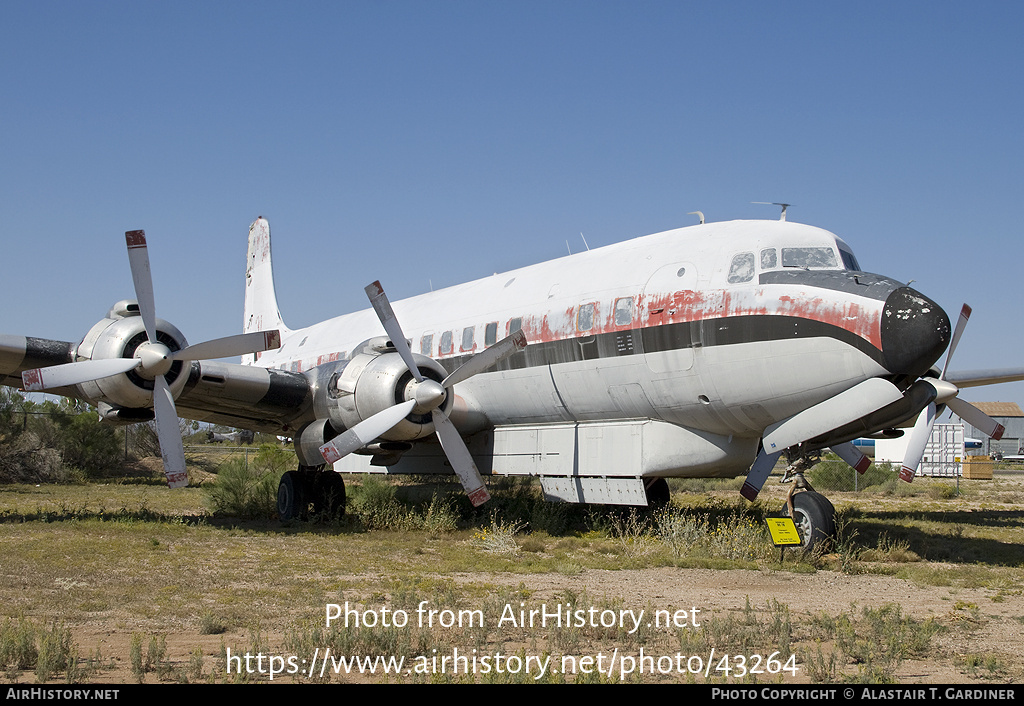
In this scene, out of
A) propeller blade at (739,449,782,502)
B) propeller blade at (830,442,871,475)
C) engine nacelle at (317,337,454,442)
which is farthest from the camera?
propeller blade at (830,442,871,475)

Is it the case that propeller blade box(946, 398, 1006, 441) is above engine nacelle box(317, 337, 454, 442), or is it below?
below

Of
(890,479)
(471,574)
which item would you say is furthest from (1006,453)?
(471,574)

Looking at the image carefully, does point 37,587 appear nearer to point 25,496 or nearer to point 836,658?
point 836,658

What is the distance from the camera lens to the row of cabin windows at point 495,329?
1144 cm

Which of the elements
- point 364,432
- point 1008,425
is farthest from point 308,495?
point 1008,425

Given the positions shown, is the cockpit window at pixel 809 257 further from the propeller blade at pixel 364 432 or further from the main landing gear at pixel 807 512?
the propeller blade at pixel 364 432

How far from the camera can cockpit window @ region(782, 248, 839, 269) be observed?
10258 millimetres

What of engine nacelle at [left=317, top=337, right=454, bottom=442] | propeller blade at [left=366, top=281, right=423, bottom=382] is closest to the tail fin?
engine nacelle at [left=317, top=337, right=454, bottom=442]

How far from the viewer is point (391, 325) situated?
12.0 meters

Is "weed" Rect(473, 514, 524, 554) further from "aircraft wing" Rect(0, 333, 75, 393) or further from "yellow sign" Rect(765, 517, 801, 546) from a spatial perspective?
"aircraft wing" Rect(0, 333, 75, 393)

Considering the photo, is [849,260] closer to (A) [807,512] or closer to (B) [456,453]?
(A) [807,512]

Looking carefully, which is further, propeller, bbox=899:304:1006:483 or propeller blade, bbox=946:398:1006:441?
propeller blade, bbox=946:398:1006:441

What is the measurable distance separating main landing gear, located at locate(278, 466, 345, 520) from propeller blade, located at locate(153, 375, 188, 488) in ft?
9.59

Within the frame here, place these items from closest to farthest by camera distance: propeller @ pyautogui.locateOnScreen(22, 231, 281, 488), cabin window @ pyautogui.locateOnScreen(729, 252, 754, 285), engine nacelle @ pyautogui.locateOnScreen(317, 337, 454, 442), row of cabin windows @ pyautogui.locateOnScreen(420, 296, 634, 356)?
1. cabin window @ pyautogui.locateOnScreen(729, 252, 754, 285)
2. propeller @ pyautogui.locateOnScreen(22, 231, 281, 488)
3. row of cabin windows @ pyautogui.locateOnScreen(420, 296, 634, 356)
4. engine nacelle @ pyautogui.locateOnScreen(317, 337, 454, 442)
